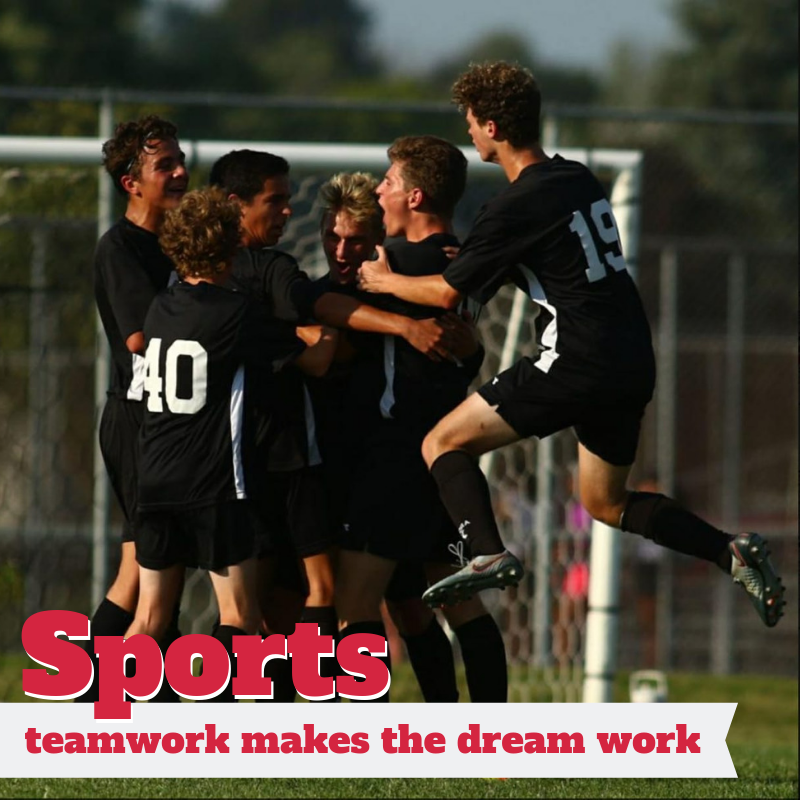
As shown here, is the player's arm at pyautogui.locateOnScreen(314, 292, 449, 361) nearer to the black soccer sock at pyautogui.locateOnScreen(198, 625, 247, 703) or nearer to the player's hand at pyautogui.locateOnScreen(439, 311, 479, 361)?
the player's hand at pyautogui.locateOnScreen(439, 311, 479, 361)

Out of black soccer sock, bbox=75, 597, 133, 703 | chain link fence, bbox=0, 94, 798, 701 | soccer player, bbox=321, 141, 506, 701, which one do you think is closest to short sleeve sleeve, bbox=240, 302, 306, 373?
soccer player, bbox=321, 141, 506, 701

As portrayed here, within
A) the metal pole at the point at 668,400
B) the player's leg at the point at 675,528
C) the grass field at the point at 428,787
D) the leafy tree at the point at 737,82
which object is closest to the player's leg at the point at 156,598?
the grass field at the point at 428,787

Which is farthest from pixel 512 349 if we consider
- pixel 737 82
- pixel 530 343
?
pixel 737 82

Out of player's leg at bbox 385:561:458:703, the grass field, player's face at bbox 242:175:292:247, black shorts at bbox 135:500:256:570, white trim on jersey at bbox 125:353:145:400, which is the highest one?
player's face at bbox 242:175:292:247

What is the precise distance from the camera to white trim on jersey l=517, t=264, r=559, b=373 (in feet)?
21.1

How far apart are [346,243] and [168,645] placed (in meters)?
1.65

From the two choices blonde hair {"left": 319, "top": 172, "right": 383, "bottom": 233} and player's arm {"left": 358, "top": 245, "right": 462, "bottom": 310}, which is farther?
blonde hair {"left": 319, "top": 172, "right": 383, "bottom": 233}

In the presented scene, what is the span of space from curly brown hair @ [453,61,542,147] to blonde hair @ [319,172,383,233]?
0.49 m

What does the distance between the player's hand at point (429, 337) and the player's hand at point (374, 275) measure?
0.17m

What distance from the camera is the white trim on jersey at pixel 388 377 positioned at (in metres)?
6.75

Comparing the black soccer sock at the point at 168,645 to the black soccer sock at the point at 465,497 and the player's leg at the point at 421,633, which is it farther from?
the black soccer sock at the point at 465,497

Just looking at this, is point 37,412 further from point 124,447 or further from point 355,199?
point 355,199

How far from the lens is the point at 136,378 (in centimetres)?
674

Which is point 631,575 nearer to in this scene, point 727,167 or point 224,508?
point 224,508
